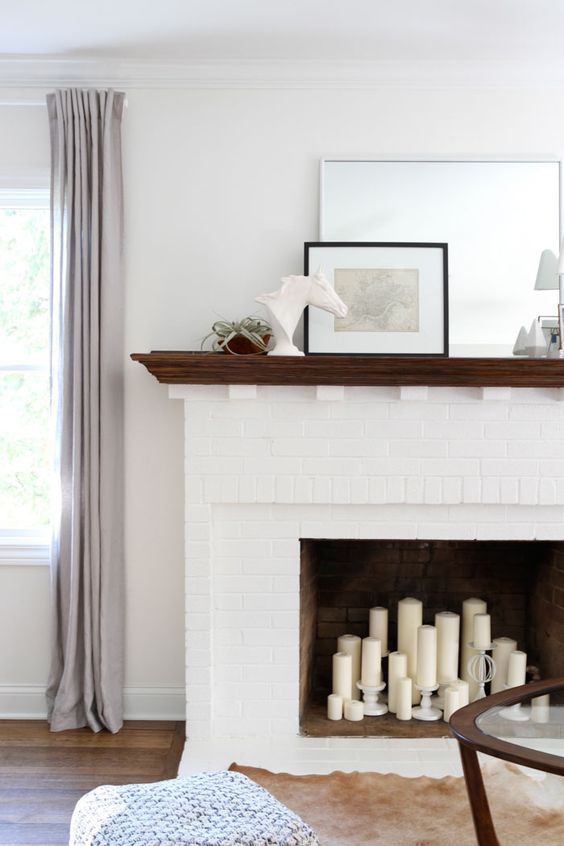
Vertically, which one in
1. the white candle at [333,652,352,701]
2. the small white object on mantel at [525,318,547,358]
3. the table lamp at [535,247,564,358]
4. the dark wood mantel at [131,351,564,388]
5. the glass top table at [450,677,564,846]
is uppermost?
the table lamp at [535,247,564,358]

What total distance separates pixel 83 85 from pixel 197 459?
152 cm

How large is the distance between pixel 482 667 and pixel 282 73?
2.32 m

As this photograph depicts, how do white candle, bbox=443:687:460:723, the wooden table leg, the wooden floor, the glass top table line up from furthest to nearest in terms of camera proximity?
1. white candle, bbox=443:687:460:723
2. the wooden floor
3. the wooden table leg
4. the glass top table

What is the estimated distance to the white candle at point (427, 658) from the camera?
310 centimetres

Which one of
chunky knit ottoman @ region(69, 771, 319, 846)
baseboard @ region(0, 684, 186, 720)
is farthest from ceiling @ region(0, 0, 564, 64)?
baseboard @ region(0, 684, 186, 720)

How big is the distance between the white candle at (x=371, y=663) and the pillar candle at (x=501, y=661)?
446mm

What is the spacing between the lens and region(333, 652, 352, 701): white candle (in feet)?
10.2

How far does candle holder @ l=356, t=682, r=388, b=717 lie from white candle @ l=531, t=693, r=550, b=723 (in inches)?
46.6

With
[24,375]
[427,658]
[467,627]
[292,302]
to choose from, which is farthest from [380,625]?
[24,375]

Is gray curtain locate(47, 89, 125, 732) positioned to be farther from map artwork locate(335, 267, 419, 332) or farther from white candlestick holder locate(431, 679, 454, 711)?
white candlestick holder locate(431, 679, 454, 711)

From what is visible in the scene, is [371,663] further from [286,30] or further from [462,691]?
[286,30]

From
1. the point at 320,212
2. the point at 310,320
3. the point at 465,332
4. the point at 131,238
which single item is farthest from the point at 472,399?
the point at 131,238

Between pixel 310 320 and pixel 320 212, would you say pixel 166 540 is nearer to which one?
pixel 310 320

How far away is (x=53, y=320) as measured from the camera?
10.3 ft
